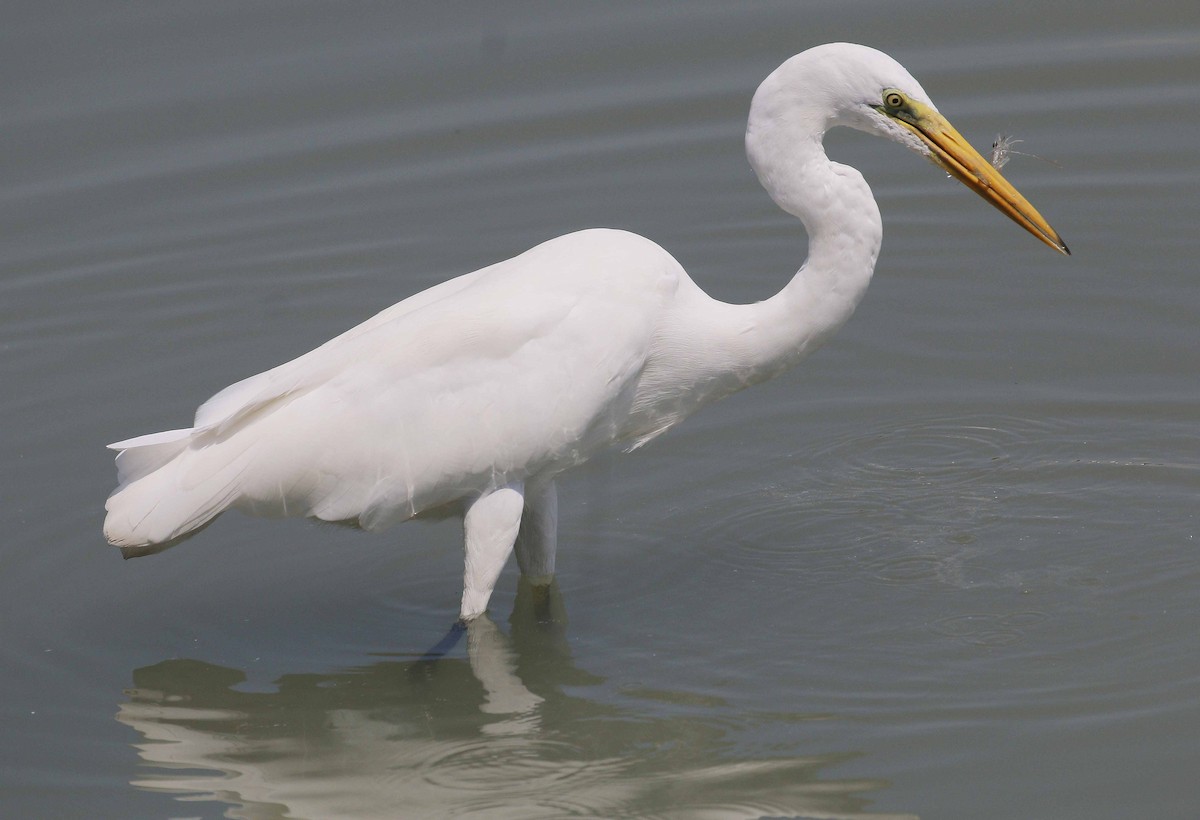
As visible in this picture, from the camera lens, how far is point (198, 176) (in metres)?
9.51

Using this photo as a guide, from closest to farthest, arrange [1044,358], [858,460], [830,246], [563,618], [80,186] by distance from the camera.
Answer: [830,246] < [563,618] < [858,460] < [1044,358] < [80,186]

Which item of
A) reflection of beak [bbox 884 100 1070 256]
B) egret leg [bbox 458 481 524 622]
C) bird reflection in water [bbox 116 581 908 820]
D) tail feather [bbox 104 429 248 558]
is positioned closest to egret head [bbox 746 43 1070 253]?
reflection of beak [bbox 884 100 1070 256]

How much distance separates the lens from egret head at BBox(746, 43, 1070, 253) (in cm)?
518

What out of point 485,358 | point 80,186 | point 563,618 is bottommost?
point 563,618

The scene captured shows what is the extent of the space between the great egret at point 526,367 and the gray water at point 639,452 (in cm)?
65

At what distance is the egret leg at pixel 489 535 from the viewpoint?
5.46 meters

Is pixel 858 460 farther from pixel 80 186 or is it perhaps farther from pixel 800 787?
pixel 80 186

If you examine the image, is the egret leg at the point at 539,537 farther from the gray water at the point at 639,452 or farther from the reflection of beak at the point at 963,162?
the reflection of beak at the point at 963,162

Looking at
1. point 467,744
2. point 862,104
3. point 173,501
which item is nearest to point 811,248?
point 862,104

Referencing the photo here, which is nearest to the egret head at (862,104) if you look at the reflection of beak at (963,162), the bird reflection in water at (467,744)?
the reflection of beak at (963,162)

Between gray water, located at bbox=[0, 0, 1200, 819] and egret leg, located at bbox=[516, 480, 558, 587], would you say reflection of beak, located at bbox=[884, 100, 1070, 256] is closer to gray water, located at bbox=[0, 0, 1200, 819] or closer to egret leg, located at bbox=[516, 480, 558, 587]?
gray water, located at bbox=[0, 0, 1200, 819]

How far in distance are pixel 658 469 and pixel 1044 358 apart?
185 centimetres

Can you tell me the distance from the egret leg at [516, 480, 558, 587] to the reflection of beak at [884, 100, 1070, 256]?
5.76 feet

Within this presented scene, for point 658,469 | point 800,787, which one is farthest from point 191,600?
point 800,787
